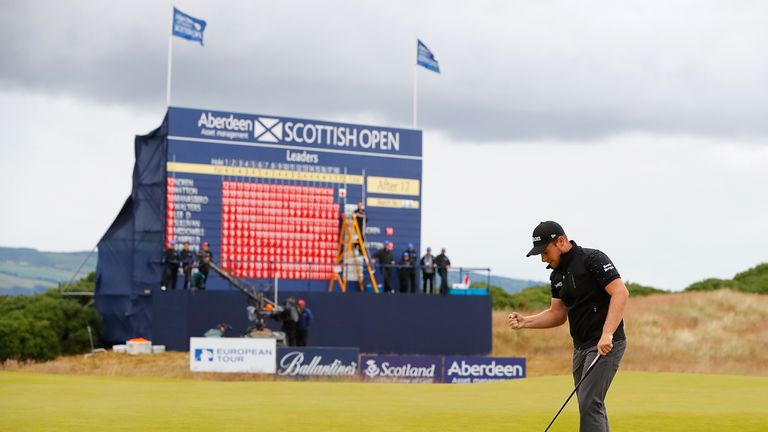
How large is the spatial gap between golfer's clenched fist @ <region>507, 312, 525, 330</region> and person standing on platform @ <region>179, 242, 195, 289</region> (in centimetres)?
2753

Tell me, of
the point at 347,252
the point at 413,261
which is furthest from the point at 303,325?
the point at 413,261

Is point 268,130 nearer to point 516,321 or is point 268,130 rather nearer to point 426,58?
point 426,58

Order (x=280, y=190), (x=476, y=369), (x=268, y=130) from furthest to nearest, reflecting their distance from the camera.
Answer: (x=268, y=130) → (x=280, y=190) → (x=476, y=369)

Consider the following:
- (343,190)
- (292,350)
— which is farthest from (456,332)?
(292,350)

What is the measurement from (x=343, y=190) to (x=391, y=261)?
10.1 ft

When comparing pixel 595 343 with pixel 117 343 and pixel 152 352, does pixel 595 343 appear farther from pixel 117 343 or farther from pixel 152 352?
pixel 117 343

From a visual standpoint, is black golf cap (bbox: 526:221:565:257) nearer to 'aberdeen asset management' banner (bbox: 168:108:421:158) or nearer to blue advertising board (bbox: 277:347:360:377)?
blue advertising board (bbox: 277:347:360:377)

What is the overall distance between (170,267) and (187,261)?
656mm

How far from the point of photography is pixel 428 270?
42.2m

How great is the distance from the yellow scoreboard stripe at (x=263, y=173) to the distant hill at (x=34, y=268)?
4404 inches

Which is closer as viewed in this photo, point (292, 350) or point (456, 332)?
point (292, 350)

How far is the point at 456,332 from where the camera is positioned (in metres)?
42.9

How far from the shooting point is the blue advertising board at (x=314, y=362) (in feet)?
112

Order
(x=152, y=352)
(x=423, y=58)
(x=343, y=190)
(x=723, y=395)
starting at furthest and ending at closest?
(x=423, y=58), (x=343, y=190), (x=152, y=352), (x=723, y=395)
